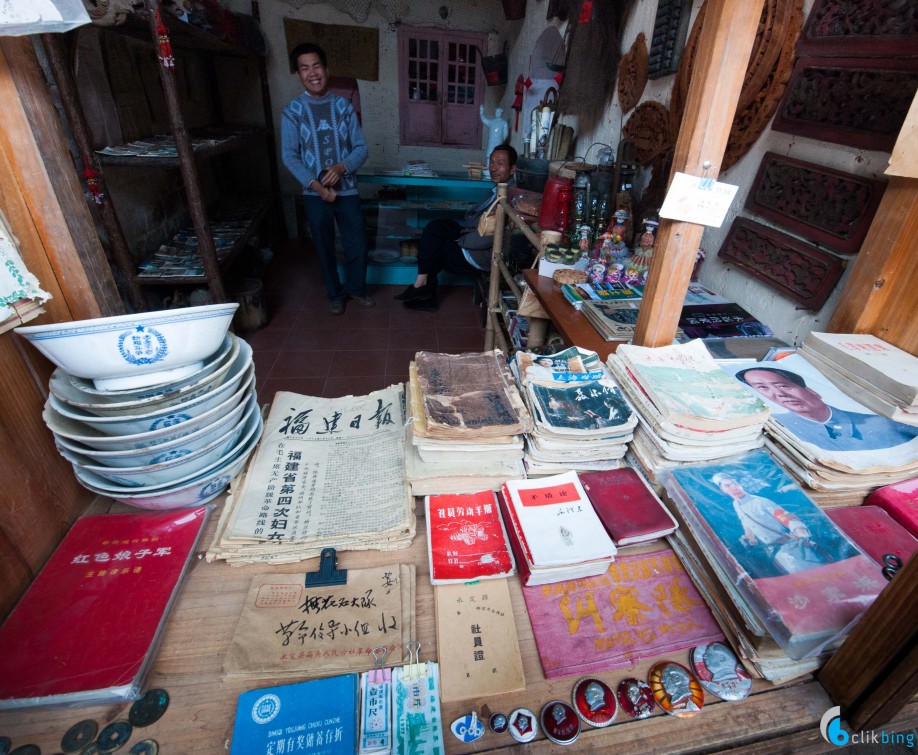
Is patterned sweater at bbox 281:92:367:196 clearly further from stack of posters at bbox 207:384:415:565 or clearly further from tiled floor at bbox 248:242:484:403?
stack of posters at bbox 207:384:415:565

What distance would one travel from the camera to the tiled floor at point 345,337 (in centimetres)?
320

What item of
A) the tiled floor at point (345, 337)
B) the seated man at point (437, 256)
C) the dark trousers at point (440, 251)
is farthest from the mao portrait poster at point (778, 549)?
the dark trousers at point (440, 251)

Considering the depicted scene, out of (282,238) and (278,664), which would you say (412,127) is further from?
(278,664)

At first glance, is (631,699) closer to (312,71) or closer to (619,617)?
(619,617)

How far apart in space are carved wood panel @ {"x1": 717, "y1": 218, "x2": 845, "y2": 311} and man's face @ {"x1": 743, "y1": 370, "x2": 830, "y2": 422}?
427 mm

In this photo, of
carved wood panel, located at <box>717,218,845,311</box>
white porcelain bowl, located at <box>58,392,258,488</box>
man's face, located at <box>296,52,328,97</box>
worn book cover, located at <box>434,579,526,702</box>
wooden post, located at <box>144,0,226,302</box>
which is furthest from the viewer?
man's face, located at <box>296,52,328,97</box>

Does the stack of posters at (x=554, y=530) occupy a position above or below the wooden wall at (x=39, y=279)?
below

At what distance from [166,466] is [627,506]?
3.04 feet

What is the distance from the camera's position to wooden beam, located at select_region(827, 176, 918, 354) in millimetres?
1150

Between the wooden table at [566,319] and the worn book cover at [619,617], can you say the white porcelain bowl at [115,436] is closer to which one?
the worn book cover at [619,617]

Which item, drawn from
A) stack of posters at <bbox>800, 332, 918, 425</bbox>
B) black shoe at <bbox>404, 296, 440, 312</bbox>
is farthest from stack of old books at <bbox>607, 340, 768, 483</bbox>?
black shoe at <bbox>404, 296, 440, 312</bbox>

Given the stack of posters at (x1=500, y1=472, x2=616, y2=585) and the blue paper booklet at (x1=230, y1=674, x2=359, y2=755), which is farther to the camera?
Answer: the stack of posters at (x1=500, y1=472, x2=616, y2=585)

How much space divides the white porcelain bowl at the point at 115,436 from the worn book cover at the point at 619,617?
2.32 feet

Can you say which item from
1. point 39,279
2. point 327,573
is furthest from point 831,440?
point 39,279
